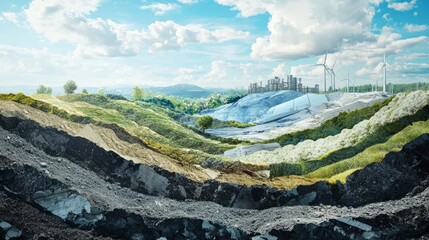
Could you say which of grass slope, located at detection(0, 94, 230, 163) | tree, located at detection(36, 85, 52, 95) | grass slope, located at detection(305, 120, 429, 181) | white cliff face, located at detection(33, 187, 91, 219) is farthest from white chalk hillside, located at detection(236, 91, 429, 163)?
tree, located at detection(36, 85, 52, 95)

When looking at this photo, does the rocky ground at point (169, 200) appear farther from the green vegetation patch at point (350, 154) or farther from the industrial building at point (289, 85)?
the industrial building at point (289, 85)

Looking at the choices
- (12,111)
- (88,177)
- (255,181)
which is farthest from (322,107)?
(12,111)

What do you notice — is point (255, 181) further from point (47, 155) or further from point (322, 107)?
point (47, 155)

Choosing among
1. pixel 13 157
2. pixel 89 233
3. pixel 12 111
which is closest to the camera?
pixel 89 233

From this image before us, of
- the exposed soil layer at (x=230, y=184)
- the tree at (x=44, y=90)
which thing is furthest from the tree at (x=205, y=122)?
the tree at (x=44, y=90)

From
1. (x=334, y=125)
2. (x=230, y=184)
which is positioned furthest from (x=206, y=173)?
(x=334, y=125)

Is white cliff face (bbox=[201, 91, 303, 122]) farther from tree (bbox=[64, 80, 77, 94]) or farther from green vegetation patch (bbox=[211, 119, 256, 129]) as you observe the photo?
tree (bbox=[64, 80, 77, 94])
